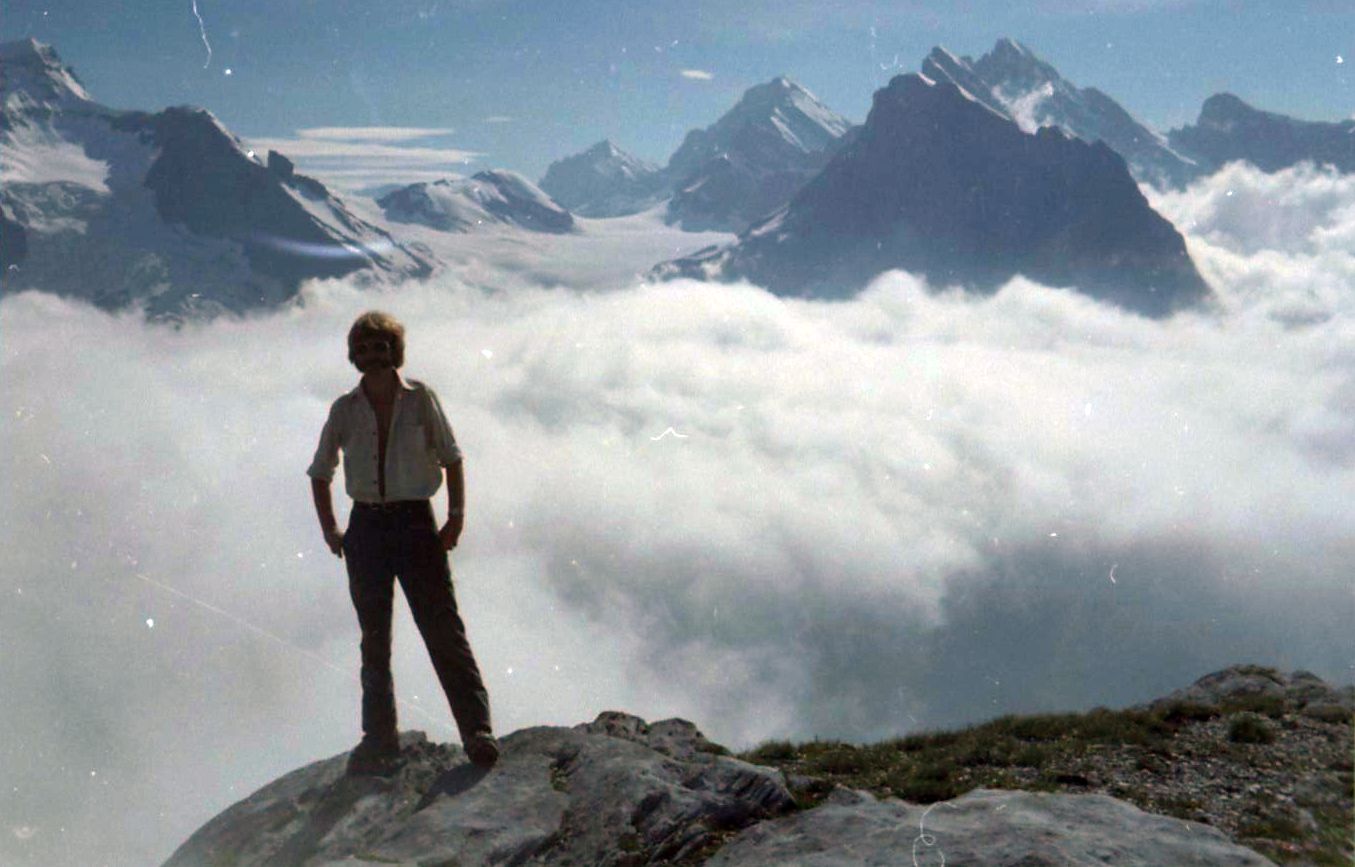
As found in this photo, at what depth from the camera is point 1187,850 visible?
640 cm

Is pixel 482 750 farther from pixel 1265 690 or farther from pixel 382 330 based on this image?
pixel 1265 690

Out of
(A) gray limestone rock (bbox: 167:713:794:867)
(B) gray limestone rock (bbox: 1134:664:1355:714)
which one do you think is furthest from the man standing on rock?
(B) gray limestone rock (bbox: 1134:664:1355:714)

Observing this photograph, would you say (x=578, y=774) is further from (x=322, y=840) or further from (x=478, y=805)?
(x=322, y=840)

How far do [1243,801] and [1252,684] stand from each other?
22.6 feet

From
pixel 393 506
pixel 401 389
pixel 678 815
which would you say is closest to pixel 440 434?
pixel 401 389

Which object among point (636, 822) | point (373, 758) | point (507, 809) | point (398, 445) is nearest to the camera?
point (636, 822)

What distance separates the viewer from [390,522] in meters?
8.25

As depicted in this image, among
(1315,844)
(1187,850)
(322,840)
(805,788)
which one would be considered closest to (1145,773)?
(1315,844)

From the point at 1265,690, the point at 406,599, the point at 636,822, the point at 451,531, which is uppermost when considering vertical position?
the point at 451,531

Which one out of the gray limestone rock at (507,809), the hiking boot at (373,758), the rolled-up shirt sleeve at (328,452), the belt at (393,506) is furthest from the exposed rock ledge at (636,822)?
the rolled-up shirt sleeve at (328,452)

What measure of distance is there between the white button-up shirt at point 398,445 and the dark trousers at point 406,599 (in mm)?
290

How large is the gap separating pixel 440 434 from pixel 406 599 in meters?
1.83

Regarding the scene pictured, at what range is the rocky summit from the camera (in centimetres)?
652

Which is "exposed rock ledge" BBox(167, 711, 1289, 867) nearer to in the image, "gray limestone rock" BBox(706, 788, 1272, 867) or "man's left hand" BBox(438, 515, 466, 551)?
"gray limestone rock" BBox(706, 788, 1272, 867)
